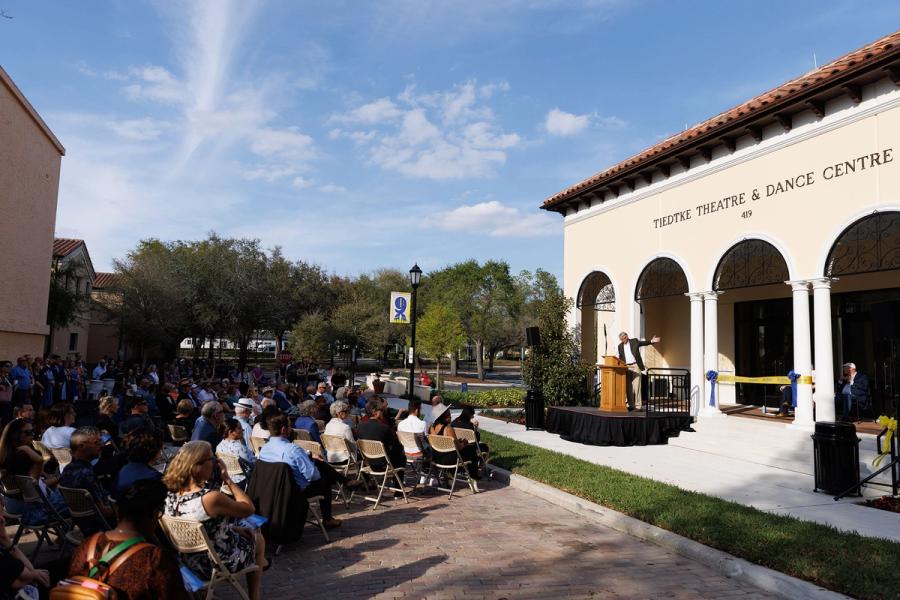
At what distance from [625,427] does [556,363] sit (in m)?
3.98

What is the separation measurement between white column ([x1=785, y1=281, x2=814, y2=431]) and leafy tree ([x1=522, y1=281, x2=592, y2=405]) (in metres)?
5.18

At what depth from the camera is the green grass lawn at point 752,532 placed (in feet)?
14.9

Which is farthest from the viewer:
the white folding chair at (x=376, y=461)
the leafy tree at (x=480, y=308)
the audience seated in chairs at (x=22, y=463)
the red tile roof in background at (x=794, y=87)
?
the leafy tree at (x=480, y=308)

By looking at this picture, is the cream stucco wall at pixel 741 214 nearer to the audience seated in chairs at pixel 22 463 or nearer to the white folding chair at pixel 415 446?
the white folding chair at pixel 415 446

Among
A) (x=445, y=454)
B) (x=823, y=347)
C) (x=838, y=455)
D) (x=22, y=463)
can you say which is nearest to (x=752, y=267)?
(x=823, y=347)

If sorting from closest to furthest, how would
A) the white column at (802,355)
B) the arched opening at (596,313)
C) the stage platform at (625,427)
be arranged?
the white column at (802,355)
the stage platform at (625,427)
the arched opening at (596,313)

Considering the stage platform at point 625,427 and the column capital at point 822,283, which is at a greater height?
the column capital at point 822,283

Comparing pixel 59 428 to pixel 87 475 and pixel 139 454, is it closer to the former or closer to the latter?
pixel 87 475

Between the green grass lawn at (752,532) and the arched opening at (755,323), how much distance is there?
24.1ft

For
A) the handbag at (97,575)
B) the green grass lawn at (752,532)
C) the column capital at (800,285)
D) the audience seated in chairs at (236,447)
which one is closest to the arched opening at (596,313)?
the column capital at (800,285)

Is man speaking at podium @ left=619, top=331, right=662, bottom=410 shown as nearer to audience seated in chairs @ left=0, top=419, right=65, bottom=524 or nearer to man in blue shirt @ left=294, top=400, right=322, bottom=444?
man in blue shirt @ left=294, top=400, right=322, bottom=444

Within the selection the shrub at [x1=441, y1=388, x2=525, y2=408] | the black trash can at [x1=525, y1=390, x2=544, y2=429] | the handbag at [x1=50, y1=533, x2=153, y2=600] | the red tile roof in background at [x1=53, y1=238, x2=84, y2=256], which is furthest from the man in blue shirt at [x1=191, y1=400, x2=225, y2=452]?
the red tile roof in background at [x1=53, y1=238, x2=84, y2=256]

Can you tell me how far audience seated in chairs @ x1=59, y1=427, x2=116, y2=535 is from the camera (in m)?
4.63

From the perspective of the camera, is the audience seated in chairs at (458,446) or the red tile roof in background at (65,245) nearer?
the audience seated in chairs at (458,446)
